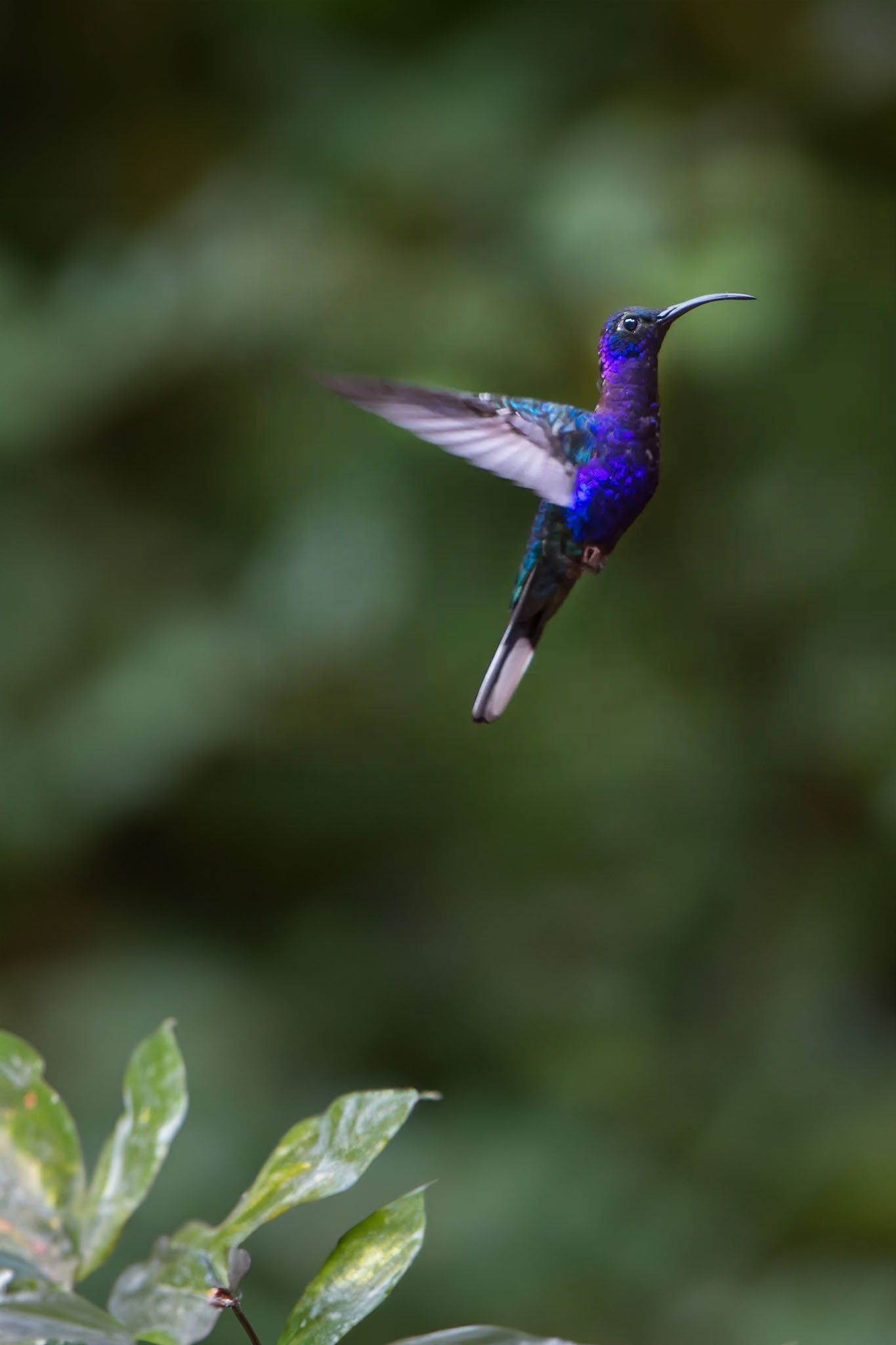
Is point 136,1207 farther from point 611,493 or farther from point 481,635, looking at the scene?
point 481,635

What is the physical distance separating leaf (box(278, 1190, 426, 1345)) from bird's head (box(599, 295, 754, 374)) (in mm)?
392

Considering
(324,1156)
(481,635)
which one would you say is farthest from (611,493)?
(481,635)

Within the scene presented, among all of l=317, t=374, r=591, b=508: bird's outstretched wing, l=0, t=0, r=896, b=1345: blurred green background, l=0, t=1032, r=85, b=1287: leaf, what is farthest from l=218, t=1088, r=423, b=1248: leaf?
l=0, t=0, r=896, b=1345: blurred green background

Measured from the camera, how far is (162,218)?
276 centimetres

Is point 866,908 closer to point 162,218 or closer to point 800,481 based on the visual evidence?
point 800,481

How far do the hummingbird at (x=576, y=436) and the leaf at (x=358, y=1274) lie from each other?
0.72ft

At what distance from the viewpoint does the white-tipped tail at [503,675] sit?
26.5 inches

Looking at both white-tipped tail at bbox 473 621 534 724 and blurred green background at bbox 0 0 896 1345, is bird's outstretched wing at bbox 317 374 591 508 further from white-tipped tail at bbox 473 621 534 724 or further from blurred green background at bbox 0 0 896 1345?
blurred green background at bbox 0 0 896 1345

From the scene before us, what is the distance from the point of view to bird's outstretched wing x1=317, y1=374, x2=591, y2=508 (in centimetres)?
64

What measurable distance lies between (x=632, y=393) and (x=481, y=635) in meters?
1.80

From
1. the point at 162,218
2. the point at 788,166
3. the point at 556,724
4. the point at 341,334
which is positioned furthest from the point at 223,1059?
the point at 788,166

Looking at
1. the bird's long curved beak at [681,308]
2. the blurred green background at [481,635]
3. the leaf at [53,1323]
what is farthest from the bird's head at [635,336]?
the blurred green background at [481,635]

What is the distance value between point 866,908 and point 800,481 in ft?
2.49

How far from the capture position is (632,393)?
0.68 metres
